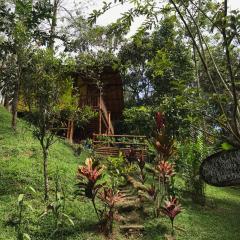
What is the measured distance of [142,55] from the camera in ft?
96.4

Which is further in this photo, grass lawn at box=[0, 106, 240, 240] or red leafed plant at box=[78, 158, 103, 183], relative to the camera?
red leafed plant at box=[78, 158, 103, 183]

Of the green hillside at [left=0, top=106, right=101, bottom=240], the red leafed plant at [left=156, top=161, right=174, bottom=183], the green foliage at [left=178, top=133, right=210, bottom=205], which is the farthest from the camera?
the green foliage at [left=178, top=133, right=210, bottom=205]

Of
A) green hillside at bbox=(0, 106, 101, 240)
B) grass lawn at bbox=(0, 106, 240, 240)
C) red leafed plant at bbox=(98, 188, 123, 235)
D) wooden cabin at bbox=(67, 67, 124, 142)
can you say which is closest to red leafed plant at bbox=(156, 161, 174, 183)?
grass lawn at bbox=(0, 106, 240, 240)

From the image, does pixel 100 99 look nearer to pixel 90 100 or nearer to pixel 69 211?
pixel 90 100

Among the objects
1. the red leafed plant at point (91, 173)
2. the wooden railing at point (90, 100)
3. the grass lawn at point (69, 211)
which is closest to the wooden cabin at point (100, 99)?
the wooden railing at point (90, 100)

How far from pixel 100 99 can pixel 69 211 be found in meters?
11.8

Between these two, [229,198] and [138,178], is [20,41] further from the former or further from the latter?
[229,198]

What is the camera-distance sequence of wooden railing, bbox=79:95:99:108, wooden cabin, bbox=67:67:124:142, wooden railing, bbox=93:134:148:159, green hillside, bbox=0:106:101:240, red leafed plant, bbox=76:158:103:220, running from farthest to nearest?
wooden railing, bbox=79:95:99:108, wooden cabin, bbox=67:67:124:142, wooden railing, bbox=93:134:148:159, red leafed plant, bbox=76:158:103:220, green hillside, bbox=0:106:101:240

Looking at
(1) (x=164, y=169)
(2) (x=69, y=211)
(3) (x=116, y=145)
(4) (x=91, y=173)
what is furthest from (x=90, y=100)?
(4) (x=91, y=173)

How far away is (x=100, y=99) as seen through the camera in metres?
19.8

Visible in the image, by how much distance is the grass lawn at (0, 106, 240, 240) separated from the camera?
7555mm

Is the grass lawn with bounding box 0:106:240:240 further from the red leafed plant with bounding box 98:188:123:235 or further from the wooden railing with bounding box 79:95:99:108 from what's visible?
the wooden railing with bounding box 79:95:99:108

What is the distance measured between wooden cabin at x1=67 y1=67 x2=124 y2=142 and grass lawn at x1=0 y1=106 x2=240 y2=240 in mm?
6756

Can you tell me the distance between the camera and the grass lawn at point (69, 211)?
755cm
